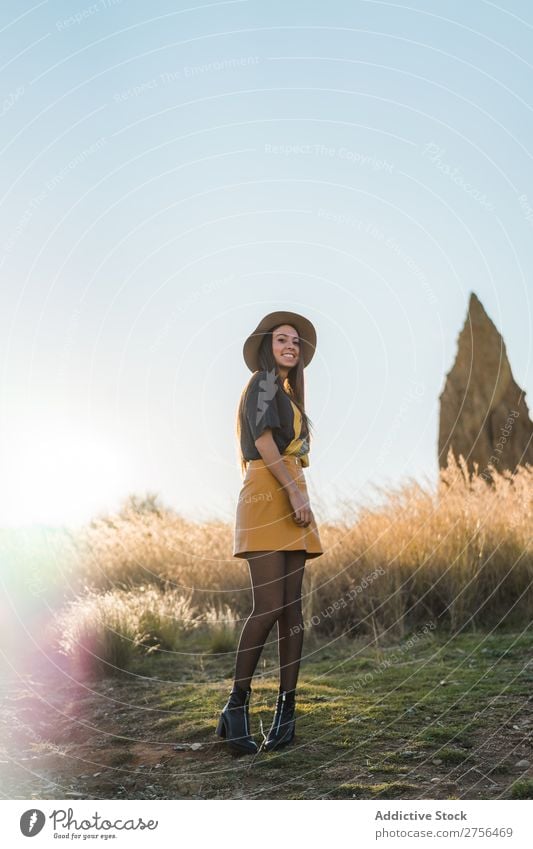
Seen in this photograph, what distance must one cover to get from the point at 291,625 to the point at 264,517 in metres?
0.62

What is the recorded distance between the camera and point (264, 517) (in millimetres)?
4516

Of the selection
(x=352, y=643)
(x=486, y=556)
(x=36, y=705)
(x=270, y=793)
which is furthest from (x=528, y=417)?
(x=270, y=793)

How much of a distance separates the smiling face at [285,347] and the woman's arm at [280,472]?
0.46 metres

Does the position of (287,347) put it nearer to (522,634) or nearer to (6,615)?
(522,634)

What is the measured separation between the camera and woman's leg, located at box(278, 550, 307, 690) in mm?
4625

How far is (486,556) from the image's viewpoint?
27.2 feet

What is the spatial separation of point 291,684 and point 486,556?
417cm

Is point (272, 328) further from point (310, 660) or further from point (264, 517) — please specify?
point (310, 660)

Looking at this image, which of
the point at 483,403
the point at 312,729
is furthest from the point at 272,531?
the point at 483,403

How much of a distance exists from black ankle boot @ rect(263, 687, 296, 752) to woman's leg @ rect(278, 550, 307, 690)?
0.07 metres

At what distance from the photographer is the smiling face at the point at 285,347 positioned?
4.78m

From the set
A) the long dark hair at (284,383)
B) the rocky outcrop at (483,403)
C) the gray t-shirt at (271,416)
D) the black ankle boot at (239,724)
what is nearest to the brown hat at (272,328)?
the long dark hair at (284,383)

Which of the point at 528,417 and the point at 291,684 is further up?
the point at 528,417

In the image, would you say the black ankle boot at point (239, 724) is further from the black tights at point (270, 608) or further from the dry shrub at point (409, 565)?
the dry shrub at point (409, 565)
